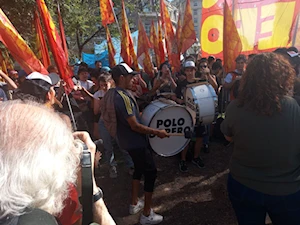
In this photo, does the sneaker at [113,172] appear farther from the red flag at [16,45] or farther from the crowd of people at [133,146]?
the red flag at [16,45]

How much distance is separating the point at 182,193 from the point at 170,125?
0.93m

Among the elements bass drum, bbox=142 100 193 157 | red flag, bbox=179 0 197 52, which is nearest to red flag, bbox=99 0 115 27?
red flag, bbox=179 0 197 52

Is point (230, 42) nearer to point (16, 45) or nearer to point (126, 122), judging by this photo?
point (126, 122)

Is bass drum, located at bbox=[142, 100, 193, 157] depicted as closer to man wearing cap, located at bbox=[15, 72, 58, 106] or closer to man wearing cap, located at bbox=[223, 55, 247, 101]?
man wearing cap, located at bbox=[15, 72, 58, 106]

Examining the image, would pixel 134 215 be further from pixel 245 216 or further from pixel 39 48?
pixel 39 48

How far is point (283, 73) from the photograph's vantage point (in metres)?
1.85

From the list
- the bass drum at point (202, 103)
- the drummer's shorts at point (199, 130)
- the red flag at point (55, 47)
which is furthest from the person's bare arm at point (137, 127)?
the drummer's shorts at point (199, 130)

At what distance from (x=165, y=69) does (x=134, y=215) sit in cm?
290

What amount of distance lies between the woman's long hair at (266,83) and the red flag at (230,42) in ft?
9.99

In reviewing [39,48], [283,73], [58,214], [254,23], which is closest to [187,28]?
[254,23]

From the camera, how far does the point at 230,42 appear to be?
15.8 ft

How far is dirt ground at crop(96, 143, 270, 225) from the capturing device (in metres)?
3.15

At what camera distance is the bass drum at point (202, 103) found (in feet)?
12.5

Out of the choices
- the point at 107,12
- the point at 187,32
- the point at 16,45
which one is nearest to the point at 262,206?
the point at 16,45
